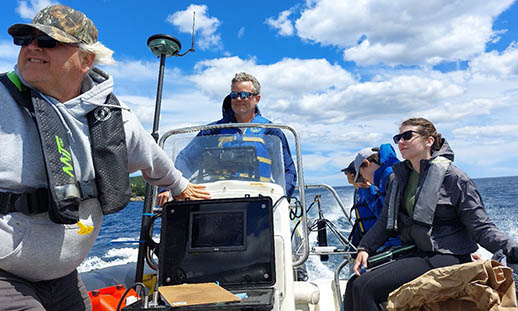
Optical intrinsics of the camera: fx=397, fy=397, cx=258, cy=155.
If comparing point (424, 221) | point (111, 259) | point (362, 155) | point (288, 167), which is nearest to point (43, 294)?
point (288, 167)

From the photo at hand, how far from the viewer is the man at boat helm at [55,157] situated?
3.95ft

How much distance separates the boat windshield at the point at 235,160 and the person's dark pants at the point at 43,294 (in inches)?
43.4

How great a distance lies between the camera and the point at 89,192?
1383 mm

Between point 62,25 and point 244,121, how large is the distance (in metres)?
2.03

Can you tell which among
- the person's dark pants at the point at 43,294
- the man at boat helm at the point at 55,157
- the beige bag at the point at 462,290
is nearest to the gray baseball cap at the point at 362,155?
the beige bag at the point at 462,290

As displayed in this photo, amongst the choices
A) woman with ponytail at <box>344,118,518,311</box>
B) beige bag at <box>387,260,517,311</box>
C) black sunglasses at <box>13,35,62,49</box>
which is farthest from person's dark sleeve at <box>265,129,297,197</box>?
black sunglasses at <box>13,35,62,49</box>

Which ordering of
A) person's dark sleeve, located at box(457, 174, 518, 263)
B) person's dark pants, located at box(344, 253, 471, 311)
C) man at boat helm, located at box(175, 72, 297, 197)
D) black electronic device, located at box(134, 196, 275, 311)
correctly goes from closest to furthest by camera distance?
black electronic device, located at box(134, 196, 275, 311)
person's dark sleeve, located at box(457, 174, 518, 263)
person's dark pants, located at box(344, 253, 471, 311)
man at boat helm, located at box(175, 72, 297, 197)

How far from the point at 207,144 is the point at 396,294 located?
142 centimetres

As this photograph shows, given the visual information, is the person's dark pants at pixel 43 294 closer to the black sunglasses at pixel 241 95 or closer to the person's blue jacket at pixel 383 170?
the black sunglasses at pixel 241 95

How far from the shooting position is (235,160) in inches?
100

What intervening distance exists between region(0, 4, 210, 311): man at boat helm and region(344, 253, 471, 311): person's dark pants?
1.51 meters

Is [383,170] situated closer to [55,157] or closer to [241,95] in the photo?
[241,95]

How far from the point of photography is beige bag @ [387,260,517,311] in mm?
1844

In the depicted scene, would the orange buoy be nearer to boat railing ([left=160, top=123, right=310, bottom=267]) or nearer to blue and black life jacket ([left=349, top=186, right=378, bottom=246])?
boat railing ([left=160, top=123, right=310, bottom=267])
